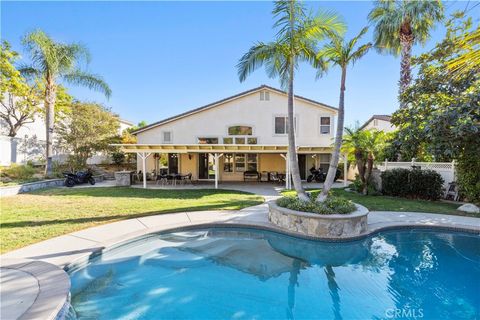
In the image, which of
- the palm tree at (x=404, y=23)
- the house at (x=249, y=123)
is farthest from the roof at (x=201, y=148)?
the palm tree at (x=404, y=23)

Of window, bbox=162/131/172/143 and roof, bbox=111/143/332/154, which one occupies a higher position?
window, bbox=162/131/172/143

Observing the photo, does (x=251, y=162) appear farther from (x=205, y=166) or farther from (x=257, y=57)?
(x=257, y=57)

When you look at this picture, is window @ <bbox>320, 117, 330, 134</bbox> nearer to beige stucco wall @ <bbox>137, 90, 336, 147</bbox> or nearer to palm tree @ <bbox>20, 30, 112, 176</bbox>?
beige stucco wall @ <bbox>137, 90, 336, 147</bbox>

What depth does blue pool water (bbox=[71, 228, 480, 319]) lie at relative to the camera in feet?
14.0

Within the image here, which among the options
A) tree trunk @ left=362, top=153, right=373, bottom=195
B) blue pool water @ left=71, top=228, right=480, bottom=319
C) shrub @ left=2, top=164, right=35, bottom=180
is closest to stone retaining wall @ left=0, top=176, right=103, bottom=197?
shrub @ left=2, top=164, right=35, bottom=180

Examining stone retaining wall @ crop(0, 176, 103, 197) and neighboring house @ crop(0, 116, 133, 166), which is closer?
stone retaining wall @ crop(0, 176, 103, 197)

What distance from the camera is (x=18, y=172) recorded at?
16.0 meters

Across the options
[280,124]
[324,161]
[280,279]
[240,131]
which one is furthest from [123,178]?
[324,161]

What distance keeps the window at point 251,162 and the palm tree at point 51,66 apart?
44.3 feet

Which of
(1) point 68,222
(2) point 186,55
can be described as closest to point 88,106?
(2) point 186,55

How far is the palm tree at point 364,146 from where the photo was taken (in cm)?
1277

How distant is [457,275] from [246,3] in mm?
12422

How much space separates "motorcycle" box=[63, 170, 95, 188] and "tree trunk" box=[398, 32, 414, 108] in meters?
23.0

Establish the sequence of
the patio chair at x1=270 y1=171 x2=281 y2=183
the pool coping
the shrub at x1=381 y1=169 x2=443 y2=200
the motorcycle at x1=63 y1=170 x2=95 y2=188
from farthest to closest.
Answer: the patio chair at x1=270 y1=171 x2=281 y2=183 < the motorcycle at x1=63 y1=170 x2=95 y2=188 < the shrub at x1=381 y1=169 x2=443 y2=200 < the pool coping
